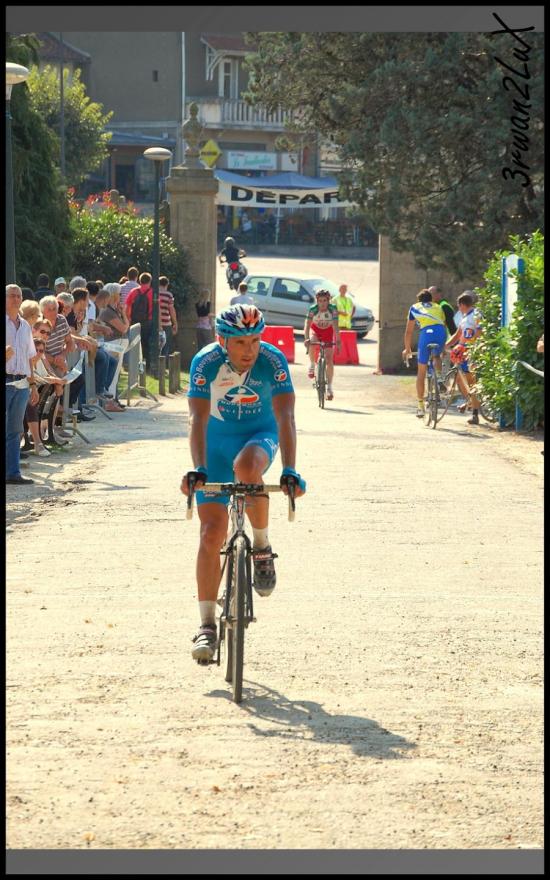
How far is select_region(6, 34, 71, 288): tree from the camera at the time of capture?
1085 inches

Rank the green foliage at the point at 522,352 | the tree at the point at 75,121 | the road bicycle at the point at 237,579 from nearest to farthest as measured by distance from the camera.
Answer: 1. the road bicycle at the point at 237,579
2. the green foliage at the point at 522,352
3. the tree at the point at 75,121

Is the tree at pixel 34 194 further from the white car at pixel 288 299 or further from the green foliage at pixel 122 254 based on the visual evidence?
the white car at pixel 288 299

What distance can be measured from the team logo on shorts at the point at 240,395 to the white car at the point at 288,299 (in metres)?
33.1

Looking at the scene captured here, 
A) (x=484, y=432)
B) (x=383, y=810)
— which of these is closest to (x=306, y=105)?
(x=484, y=432)

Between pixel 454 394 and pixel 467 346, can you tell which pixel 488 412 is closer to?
pixel 454 394

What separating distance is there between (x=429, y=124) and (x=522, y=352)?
29.2 feet

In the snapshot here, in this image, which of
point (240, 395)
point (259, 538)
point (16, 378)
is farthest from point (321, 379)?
point (240, 395)

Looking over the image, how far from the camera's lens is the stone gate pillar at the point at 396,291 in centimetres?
3278

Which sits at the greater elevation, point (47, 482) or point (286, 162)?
point (286, 162)

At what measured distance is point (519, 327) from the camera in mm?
20188

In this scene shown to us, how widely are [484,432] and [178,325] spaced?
41.4 feet

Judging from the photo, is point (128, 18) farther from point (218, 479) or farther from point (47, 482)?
point (47, 482)

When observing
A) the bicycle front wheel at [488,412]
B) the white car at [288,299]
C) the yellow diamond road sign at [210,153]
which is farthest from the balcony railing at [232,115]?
the bicycle front wheel at [488,412]

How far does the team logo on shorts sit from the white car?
109 feet
